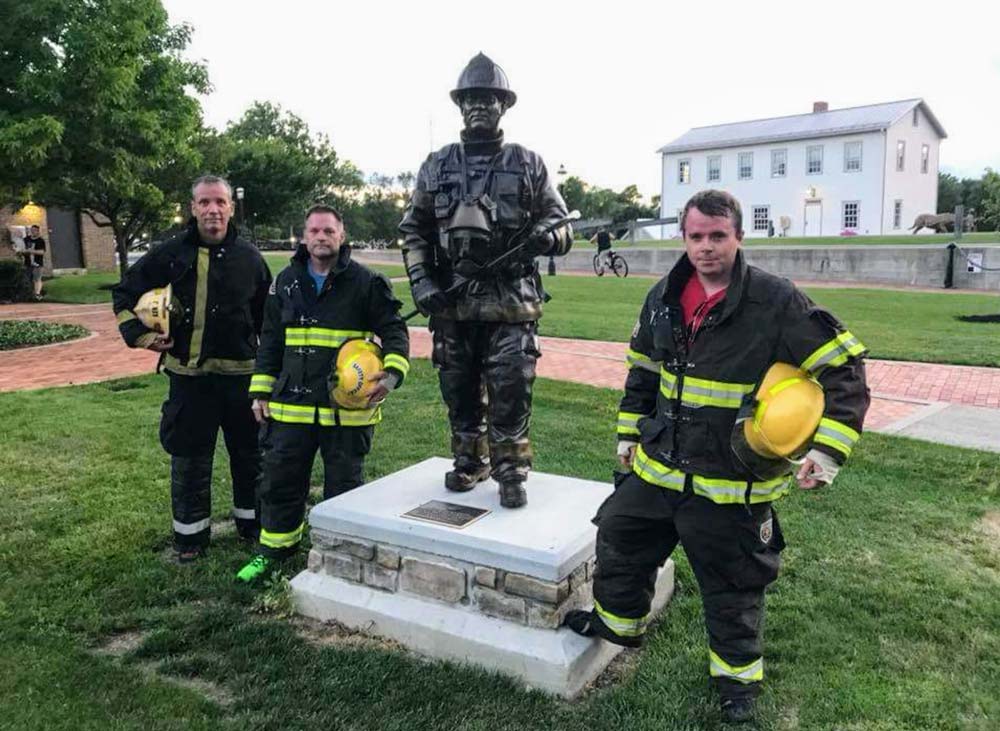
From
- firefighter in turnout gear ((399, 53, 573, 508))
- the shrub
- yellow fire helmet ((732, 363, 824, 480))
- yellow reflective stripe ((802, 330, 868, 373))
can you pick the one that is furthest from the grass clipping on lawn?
yellow reflective stripe ((802, 330, 868, 373))

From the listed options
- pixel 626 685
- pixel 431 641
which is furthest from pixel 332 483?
pixel 626 685

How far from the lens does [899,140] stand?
4041cm

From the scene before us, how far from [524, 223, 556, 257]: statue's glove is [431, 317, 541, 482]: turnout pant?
0.37 meters

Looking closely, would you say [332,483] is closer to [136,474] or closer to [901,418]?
[136,474]

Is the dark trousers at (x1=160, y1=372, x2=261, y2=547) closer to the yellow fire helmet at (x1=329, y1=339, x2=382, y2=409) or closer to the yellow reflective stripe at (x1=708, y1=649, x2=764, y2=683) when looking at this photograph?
the yellow fire helmet at (x1=329, y1=339, x2=382, y2=409)

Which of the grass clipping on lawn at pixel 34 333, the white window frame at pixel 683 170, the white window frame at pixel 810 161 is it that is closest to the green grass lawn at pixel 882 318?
the grass clipping on lawn at pixel 34 333

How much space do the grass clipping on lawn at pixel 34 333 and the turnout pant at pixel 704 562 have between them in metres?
11.9

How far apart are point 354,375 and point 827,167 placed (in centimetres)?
4243

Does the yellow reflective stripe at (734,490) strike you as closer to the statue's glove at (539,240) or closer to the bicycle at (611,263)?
the statue's glove at (539,240)

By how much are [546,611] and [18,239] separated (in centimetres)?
2362

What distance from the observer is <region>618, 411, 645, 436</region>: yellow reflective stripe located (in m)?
3.22

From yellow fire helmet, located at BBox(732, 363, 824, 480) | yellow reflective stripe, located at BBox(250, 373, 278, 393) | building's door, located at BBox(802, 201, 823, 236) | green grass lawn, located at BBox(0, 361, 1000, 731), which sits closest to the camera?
yellow fire helmet, located at BBox(732, 363, 824, 480)

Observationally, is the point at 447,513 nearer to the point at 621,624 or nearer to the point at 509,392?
the point at 509,392

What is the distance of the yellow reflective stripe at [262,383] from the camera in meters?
4.19
